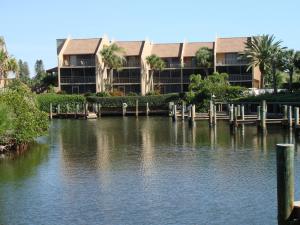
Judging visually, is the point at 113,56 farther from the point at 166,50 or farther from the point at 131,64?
the point at 166,50

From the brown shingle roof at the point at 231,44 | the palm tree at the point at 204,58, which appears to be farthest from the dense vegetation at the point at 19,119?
the brown shingle roof at the point at 231,44

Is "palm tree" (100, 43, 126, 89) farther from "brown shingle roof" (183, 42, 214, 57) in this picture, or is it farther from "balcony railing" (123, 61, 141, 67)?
"brown shingle roof" (183, 42, 214, 57)

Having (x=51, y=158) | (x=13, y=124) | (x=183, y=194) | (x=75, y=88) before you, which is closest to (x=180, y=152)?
(x=51, y=158)

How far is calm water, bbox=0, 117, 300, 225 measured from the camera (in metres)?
23.5

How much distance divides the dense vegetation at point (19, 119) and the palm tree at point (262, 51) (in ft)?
169

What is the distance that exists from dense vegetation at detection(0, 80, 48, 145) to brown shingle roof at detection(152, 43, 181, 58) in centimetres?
6233

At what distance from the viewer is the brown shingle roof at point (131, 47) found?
354 feet

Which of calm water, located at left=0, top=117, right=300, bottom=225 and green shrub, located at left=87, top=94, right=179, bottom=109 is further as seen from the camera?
green shrub, located at left=87, top=94, right=179, bottom=109

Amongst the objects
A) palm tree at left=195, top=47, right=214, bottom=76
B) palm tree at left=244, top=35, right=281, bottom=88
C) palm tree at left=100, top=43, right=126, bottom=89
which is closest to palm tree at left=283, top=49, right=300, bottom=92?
palm tree at left=244, top=35, right=281, bottom=88

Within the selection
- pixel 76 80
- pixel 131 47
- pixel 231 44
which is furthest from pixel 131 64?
pixel 231 44

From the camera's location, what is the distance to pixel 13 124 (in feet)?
137

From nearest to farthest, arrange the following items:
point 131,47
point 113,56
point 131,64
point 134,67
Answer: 1. point 113,56
2. point 134,67
3. point 131,64
4. point 131,47

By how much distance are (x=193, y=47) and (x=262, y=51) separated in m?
19.4

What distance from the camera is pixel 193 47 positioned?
358ft
